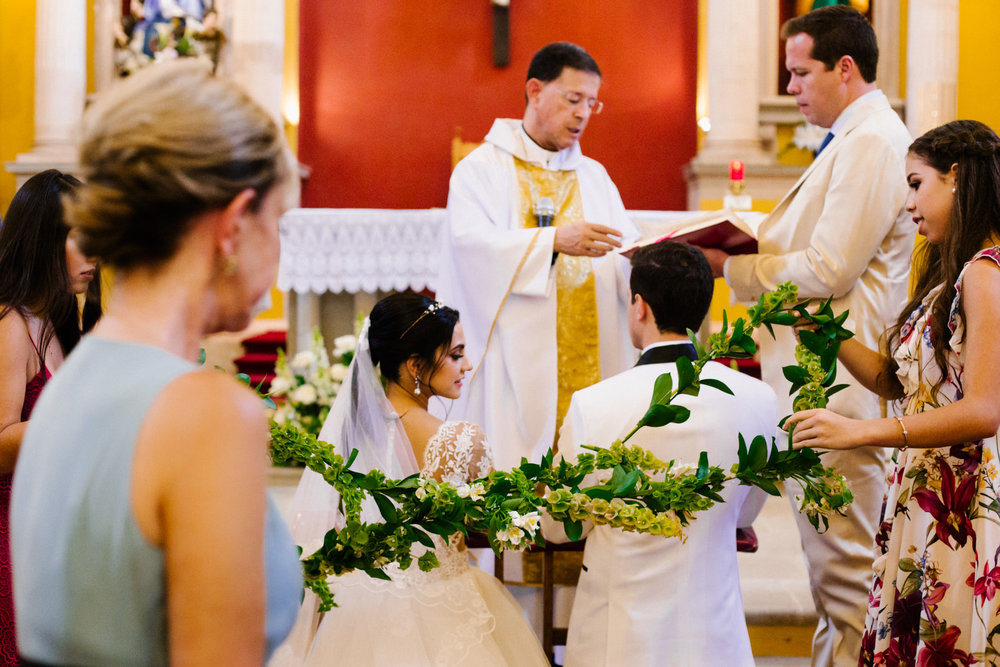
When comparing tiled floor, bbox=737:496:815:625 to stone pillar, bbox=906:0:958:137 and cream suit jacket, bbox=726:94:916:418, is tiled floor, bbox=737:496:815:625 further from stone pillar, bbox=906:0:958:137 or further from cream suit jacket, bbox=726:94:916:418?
stone pillar, bbox=906:0:958:137

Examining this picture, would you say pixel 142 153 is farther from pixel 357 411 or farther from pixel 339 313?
pixel 339 313

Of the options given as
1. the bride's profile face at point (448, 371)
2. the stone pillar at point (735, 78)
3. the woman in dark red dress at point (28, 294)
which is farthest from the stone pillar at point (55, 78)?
the woman in dark red dress at point (28, 294)

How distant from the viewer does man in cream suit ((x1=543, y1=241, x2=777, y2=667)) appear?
7.93ft

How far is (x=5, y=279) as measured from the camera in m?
2.22

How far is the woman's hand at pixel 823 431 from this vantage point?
216 centimetres

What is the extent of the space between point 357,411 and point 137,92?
5.89ft

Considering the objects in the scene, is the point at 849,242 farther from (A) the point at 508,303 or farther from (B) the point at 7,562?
(B) the point at 7,562

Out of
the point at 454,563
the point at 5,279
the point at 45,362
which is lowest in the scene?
the point at 454,563

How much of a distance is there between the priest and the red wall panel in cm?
539

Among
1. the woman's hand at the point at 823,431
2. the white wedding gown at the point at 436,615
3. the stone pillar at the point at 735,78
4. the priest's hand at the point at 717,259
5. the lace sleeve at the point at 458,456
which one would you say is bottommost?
the white wedding gown at the point at 436,615

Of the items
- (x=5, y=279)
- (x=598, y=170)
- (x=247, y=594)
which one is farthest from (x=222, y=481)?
(x=598, y=170)

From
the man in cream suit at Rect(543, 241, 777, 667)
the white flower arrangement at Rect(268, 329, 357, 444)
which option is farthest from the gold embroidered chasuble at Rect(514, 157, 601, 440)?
the white flower arrangement at Rect(268, 329, 357, 444)

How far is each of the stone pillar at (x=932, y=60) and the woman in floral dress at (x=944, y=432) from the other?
21.7 feet

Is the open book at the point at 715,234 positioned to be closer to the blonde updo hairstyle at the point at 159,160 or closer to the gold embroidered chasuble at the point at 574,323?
the gold embroidered chasuble at the point at 574,323
